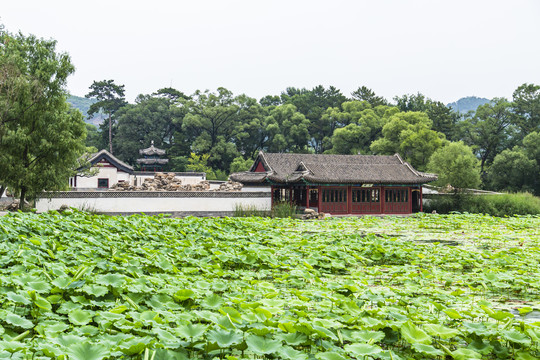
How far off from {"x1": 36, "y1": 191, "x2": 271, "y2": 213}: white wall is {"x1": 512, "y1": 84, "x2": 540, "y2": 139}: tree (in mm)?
26566

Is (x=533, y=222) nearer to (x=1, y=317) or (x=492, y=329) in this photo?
(x=492, y=329)

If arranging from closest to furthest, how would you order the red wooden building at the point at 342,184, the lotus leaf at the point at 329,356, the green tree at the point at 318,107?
the lotus leaf at the point at 329,356 < the red wooden building at the point at 342,184 < the green tree at the point at 318,107

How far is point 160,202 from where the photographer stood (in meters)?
21.2

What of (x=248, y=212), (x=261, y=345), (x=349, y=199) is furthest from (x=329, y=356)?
(x=349, y=199)

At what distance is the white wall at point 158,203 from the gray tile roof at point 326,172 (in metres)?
1.29

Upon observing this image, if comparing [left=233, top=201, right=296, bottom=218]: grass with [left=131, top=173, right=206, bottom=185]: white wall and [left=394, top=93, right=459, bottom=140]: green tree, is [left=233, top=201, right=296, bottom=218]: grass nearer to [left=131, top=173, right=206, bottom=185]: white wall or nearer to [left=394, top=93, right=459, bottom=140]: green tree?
[left=131, top=173, right=206, bottom=185]: white wall

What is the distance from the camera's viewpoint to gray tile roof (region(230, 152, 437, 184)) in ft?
73.0

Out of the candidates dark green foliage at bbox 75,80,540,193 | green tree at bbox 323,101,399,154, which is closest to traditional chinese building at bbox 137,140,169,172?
dark green foliage at bbox 75,80,540,193

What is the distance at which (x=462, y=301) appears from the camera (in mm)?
4277

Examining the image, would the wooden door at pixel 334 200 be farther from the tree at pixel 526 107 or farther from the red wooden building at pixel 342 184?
the tree at pixel 526 107

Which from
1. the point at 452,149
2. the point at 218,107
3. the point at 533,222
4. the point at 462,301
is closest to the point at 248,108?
the point at 218,107

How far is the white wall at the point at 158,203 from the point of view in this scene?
19062mm

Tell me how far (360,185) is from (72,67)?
13845mm

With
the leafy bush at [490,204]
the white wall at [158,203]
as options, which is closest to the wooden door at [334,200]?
the white wall at [158,203]
